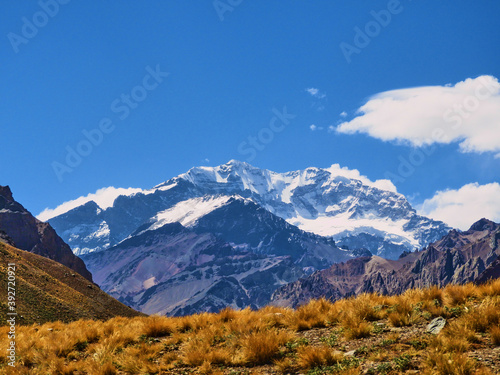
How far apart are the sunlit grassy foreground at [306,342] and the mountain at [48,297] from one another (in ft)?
113

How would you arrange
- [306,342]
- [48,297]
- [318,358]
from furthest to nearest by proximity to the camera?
1. [48,297]
2. [306,342]
3. [318,358]

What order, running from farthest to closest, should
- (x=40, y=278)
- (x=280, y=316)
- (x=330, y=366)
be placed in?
(x=40, y=278)
(x=280, y=316)
(x=330, y=366)

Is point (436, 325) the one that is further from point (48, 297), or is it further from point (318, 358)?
point (48, 297)

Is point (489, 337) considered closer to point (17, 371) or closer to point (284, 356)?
point (284, 356)

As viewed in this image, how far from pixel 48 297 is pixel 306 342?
57126mm

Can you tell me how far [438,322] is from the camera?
12727mm

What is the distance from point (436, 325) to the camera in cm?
1262

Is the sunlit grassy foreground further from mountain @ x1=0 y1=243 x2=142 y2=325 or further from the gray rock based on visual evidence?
mountain @ x1=0 y1=243 x2=142 y2=325

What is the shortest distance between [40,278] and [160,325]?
203 feet

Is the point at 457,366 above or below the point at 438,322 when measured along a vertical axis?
→ below

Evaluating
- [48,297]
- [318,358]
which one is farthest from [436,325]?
[48,297]

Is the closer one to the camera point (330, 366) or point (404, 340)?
point (330, 366)

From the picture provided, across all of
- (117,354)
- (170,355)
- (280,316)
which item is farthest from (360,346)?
(117,354)

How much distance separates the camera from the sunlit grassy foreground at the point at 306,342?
11.0 metres
